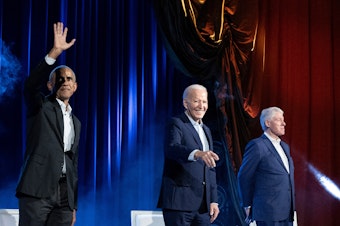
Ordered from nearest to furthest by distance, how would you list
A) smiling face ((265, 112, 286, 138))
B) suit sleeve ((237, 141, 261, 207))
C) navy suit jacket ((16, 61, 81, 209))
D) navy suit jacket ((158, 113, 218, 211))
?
1. navy suit jacket ((16, 61, 81, 209))
2. navy suit jacket ((158, 113, 218, 211))
3. suit sleeve ((237, 141, 261, 207))
4. smiling face ((265, 112, 286, 138))

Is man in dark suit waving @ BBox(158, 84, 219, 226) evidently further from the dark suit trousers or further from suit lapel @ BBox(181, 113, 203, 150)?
the dark suit trousers

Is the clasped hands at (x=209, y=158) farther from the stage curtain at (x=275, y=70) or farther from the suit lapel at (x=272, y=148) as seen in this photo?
the stage curtain at (x=275, y=70)

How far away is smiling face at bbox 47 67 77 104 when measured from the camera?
3.03m

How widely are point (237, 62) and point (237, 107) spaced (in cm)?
44

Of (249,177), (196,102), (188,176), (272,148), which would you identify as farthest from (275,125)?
(188,176)

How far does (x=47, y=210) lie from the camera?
2801mm

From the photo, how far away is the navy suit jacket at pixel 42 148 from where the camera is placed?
2.73 meters

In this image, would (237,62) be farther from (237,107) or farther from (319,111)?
(319,111)

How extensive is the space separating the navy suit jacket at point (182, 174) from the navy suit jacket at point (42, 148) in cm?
55

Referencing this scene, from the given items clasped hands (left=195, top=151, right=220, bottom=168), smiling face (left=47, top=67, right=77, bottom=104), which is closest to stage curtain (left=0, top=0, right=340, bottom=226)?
smiling face (left=47, top=67, right=77, bottom=104)

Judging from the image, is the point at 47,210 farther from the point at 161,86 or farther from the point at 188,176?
the point at 161,86

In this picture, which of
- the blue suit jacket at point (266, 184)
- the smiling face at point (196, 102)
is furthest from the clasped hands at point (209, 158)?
the blue suit jacket at point (266, 184)

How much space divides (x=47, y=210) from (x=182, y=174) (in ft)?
2.64

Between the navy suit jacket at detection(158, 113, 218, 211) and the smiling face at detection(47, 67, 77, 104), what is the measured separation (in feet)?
2.13
